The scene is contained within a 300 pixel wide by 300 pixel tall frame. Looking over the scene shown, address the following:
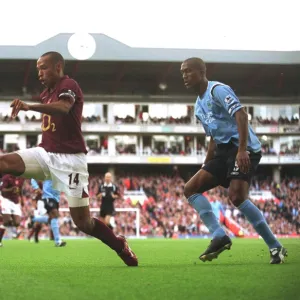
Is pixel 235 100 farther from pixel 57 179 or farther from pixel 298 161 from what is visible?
pixel 298 161

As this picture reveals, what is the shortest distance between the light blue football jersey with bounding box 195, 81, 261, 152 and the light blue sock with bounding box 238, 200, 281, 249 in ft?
1.97

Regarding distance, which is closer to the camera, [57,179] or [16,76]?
[57,179]

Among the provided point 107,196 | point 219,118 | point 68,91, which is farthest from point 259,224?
point 107,196

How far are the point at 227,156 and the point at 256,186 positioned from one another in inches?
1562

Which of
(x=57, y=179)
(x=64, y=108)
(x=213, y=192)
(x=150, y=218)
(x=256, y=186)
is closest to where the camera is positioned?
(x=64, y=108)

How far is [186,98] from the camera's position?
168ft

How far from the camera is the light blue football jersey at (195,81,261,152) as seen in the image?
6754 millimetres

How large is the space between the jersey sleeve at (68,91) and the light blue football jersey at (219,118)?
1.49 metres

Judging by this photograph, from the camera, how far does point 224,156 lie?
22.7 ft

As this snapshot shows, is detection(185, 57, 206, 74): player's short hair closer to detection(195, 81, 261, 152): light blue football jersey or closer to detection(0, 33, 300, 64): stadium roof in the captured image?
detection(195, 81, 261, 152): light blue football jersey

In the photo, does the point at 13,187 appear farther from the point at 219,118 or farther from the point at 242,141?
the point at 242,141

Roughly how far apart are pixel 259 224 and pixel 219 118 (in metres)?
1.18

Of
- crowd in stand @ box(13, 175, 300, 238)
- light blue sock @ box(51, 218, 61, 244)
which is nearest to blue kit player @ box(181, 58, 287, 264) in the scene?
light blue sock @ box(51, 218, 61, 244)

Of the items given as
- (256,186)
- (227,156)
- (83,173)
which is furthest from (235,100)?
(256,186)
